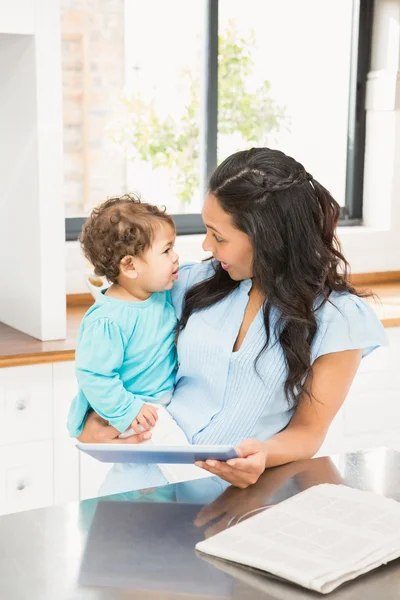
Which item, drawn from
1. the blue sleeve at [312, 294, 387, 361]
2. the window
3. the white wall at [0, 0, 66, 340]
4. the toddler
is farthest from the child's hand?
the window

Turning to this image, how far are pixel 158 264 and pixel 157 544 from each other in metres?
0.76

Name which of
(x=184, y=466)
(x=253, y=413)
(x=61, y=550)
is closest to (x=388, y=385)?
(x=184, y=466)

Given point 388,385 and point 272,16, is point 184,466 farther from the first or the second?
point 272,16

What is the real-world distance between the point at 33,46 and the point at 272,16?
4.98ft

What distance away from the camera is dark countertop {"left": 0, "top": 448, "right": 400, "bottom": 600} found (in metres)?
1.17

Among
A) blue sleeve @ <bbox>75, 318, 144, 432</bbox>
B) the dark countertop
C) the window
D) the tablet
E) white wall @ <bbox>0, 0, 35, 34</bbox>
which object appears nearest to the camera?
the dark countertop

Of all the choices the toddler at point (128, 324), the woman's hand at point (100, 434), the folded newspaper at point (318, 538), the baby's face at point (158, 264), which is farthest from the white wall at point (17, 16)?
the folded newspaper at point (318, 538)

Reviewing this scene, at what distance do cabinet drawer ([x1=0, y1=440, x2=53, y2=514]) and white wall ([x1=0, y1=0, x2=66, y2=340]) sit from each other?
36 cm

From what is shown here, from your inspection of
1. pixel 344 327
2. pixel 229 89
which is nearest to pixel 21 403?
pixel 344 327

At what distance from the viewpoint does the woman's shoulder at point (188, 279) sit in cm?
203

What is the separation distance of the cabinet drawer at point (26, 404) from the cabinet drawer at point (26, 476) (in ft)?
0.10

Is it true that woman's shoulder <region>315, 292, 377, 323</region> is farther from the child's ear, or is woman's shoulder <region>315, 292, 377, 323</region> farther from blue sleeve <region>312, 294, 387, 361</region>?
the child's ear

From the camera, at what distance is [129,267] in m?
1.94

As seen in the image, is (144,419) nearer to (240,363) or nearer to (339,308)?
(240,363)
